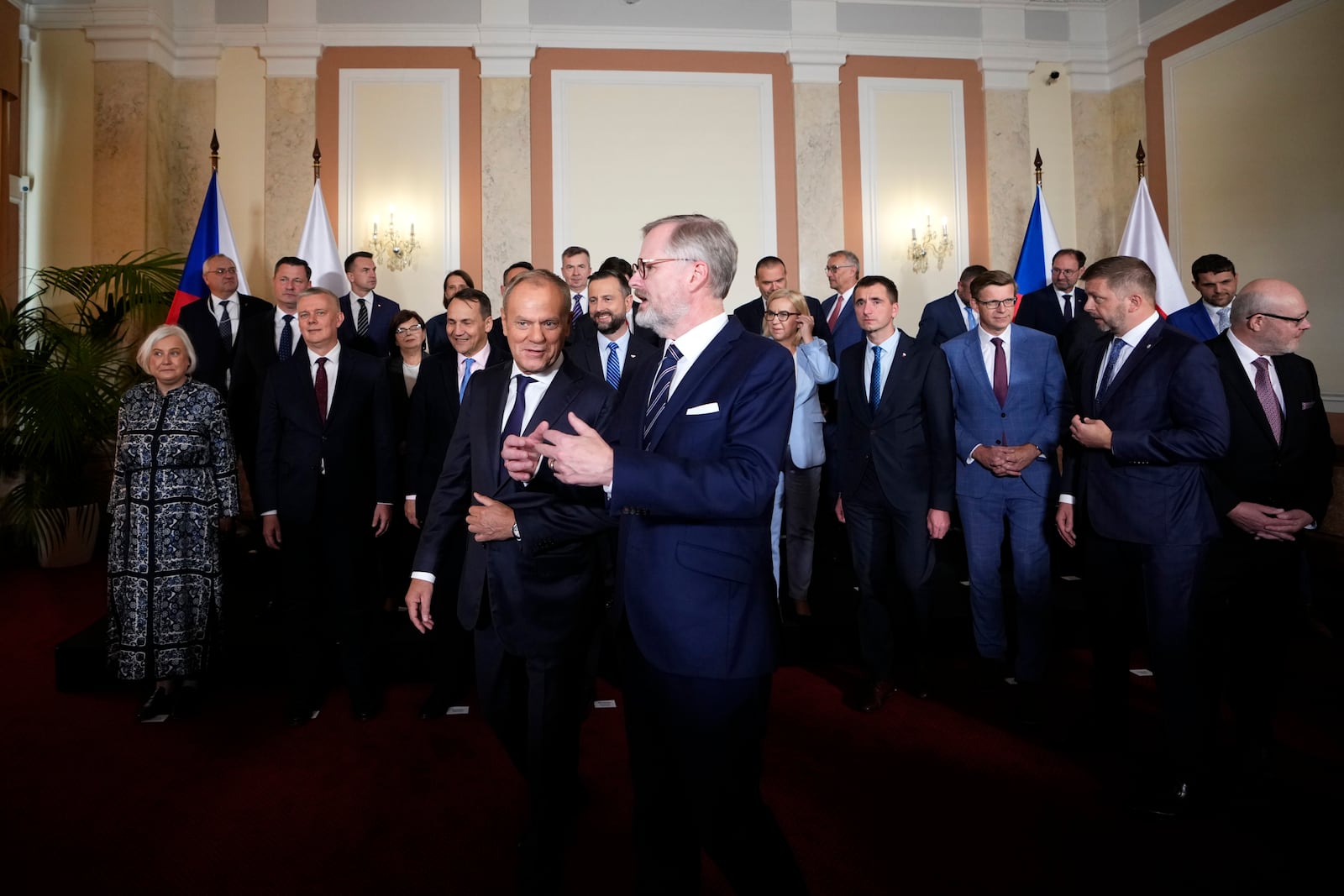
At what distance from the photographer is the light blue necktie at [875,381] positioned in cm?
339

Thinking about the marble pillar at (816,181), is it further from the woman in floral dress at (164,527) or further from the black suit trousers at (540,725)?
the black suit trousers at (540,725)

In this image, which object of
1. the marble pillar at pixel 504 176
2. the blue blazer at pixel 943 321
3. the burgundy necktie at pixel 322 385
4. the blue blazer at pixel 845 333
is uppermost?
the marble pillar at pixel 504 176

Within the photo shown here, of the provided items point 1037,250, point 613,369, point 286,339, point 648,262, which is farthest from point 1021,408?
point 1037,250

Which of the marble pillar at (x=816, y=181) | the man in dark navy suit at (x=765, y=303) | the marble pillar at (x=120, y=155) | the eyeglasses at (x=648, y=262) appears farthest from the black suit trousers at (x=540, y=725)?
the marble pillar at (x=120, y=155)

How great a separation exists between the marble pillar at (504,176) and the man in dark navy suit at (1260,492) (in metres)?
5.85

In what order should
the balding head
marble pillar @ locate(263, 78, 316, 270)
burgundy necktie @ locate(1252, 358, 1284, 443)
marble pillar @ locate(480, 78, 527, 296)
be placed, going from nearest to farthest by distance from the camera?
the balding head < burgundy necktie @ locate(1252, 358, 1284, 443) < marble pillar @ locate(263, 78, 316, 270) < marble pillar @ locate(480, 78, 527, 296)

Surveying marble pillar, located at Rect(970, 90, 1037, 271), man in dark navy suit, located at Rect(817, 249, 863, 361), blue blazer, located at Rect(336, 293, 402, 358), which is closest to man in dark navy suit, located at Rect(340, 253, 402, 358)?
blue blazer, located at Rect(336, 293, 402, 358)

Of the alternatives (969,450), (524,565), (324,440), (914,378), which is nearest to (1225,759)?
(969,450)

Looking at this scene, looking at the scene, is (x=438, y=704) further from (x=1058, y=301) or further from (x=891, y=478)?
(x=1058, y=301)

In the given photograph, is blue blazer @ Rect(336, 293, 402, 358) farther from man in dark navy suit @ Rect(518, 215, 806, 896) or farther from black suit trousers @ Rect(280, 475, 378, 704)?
man in dark navy suit @ Rect(518, 215, 806, 896)

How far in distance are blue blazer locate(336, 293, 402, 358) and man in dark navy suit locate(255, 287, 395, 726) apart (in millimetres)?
1876

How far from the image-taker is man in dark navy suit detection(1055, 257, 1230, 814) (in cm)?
243

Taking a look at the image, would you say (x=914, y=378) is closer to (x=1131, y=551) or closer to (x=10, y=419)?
(x=1131, y=551)

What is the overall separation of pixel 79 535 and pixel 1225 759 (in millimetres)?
7023
